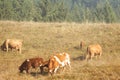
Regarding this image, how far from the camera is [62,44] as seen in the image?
92.3 feet

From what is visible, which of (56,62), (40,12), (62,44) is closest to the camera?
(56,62)

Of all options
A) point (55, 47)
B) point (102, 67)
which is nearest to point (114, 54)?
point (55, 47)

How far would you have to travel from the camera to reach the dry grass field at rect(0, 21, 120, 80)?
17.2 metres

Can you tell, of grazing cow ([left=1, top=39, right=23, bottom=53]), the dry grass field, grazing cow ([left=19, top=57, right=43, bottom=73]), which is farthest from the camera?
grazing cow ([left=1, top=39, right=23, bottom=53])

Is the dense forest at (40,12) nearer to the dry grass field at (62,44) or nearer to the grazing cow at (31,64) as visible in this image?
the dry grass field at (62,44)

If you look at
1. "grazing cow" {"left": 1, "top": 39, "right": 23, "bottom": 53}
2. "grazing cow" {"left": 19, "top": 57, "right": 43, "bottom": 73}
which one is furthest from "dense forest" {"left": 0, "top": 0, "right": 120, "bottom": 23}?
"grazing cow" {"left": 19, "top": 57, "right": 43, "bottom": 73}

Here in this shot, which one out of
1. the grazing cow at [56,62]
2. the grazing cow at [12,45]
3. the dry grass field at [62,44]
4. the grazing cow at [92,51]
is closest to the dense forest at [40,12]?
the dry grass field at [62,44]

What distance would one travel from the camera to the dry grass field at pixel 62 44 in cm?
1717

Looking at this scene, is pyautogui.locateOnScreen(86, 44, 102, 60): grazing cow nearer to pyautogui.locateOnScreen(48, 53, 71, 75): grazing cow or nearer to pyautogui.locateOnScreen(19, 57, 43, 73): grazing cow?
pyautogui.locateOnScreen(48, 53, 71, 75): grazing cow

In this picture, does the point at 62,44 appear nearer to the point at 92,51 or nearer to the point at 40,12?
the point at 92,51

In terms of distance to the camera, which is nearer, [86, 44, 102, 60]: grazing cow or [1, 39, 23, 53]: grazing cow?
[86, 44, 102, 60]: grazing cow

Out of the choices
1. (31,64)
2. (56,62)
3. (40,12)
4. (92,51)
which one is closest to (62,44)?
(92,51)

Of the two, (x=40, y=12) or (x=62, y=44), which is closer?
(x=62, y=44)

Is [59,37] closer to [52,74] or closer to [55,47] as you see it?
[55,47]
